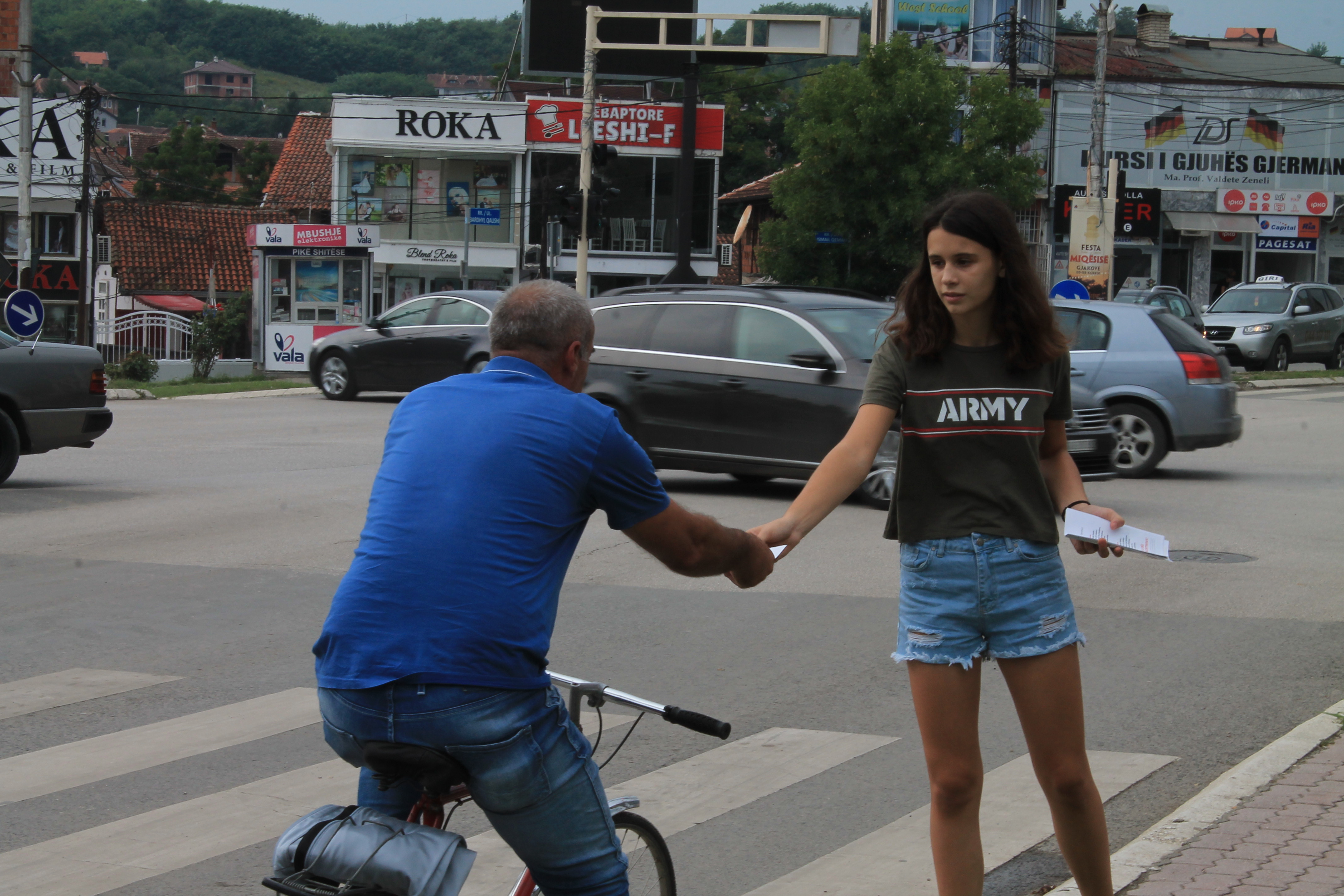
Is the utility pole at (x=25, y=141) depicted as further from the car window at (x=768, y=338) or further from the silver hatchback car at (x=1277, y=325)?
the silver hatchback car at (x=1277, y=325)

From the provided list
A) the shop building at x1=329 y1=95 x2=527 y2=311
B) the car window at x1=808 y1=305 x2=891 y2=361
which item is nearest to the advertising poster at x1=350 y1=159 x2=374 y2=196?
the shop building at x1=329 y1=95 x2=527 y2=311

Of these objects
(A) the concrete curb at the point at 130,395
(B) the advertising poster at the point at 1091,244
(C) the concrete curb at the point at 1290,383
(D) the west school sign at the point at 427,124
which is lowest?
(A) the concrete curb at the point at 130,395

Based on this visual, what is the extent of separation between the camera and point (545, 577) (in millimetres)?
2756

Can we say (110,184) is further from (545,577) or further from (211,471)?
(545,577)

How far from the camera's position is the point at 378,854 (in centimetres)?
258

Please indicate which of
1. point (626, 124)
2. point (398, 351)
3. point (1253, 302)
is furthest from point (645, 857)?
point (626, 124)

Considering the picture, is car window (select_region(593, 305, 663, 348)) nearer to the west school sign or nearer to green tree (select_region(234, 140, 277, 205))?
the west school sign

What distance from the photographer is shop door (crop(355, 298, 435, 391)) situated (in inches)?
885

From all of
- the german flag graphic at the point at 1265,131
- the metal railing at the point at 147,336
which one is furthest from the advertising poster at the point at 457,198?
the german flag graphic at the point at 1265,131

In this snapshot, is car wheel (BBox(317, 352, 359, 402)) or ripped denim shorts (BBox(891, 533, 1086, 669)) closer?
ripped denim shorts (BBox(891, 533, 1086, 669))

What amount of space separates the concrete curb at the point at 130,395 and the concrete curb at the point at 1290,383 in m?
20.1

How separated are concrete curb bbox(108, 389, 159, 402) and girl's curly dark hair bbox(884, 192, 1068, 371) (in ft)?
79.3

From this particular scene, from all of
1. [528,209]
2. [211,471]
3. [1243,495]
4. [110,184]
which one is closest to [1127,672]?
[1243,495]

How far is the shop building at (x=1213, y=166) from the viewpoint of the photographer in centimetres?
5028
